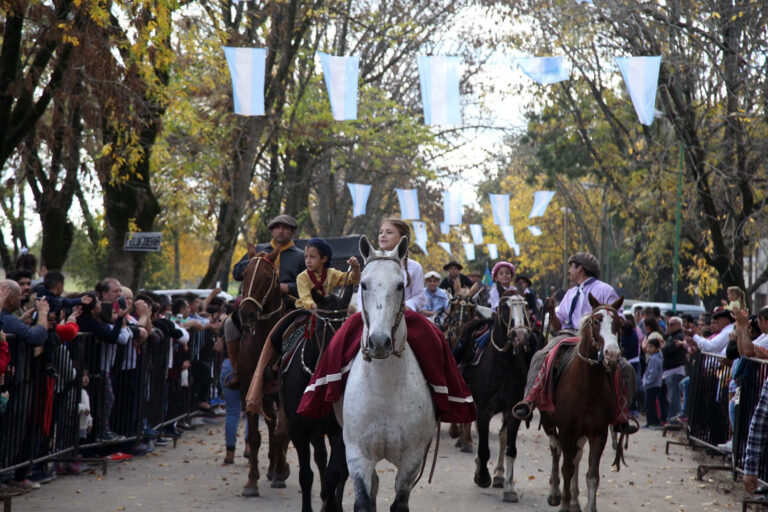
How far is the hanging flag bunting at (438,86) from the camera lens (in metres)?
16.5

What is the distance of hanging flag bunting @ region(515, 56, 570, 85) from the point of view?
17.2 m

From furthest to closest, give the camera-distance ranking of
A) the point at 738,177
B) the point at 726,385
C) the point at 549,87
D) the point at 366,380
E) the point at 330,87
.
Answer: the point at 549,87 < the point at 738,177 < the point at 330,87 < the point at 726,385 < the point at 366,380

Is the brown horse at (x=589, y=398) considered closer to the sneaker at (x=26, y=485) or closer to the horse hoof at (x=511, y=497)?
the horse hoof at (x=511, y=497)

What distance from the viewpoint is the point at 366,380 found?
614 centimetres

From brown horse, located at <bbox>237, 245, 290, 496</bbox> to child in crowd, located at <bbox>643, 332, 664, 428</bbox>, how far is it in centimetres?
1014

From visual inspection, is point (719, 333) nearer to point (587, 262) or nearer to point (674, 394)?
point (674, 394)

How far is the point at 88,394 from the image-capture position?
11.2 m

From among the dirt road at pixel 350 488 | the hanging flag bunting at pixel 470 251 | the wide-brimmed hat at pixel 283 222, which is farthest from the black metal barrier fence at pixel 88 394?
the hanging flag bunting at pixel 470 251

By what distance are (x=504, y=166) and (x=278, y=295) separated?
28.8 m

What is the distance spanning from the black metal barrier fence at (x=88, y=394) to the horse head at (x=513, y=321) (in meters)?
4.75

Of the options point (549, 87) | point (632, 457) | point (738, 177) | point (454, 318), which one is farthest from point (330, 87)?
point (549, 87)

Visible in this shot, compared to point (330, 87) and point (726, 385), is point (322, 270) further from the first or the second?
point (330, 87)

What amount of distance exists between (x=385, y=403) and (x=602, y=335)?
3020 mm

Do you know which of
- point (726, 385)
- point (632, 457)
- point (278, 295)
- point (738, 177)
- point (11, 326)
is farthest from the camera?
point (738, 177)
